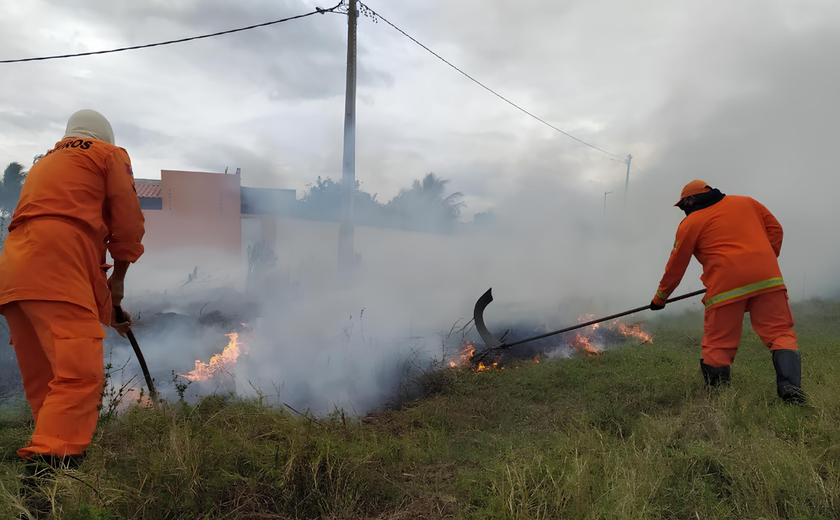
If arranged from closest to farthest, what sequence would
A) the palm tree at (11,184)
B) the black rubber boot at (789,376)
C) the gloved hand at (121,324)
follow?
the gloved hand at (121,324) → the black rubber boot at (789,376) → the palm tree at (11,184)

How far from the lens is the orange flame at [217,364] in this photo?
188 inches

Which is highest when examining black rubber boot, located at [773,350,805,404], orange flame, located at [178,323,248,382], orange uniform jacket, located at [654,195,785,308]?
orange uniform jacket, located at [654,195,785,308]

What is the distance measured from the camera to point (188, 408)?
3227mm

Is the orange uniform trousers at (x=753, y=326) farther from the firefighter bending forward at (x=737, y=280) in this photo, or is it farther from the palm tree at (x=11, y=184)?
the palm tree at (x=11, y=184)

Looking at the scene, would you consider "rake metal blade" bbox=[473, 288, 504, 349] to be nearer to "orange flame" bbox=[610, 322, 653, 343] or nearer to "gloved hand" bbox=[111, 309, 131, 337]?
"orange flame" bbox=[610, 322, 653, 343]

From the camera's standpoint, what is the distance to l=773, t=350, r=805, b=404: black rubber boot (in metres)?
3.43

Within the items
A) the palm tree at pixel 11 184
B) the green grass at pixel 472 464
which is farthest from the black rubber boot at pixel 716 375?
the palm tree at pixel 11 184

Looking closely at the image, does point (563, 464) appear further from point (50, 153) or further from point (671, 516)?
point (50, 153)

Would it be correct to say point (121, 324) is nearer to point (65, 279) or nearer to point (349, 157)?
point (65, 279)

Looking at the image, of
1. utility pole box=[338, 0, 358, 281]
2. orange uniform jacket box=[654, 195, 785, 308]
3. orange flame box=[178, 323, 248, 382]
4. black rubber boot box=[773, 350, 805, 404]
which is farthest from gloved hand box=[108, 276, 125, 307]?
utility pole box=[338, 0, 358, 281]

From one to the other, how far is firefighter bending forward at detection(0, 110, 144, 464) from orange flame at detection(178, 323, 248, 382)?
233cm

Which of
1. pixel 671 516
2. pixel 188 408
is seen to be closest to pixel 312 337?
pixel 188 408

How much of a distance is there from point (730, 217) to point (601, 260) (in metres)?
7.12

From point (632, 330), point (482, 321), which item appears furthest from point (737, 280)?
point (632, 330)
